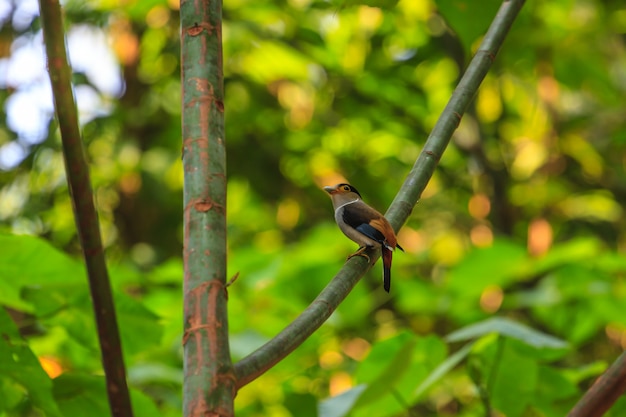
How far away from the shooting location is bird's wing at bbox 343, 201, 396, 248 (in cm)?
147

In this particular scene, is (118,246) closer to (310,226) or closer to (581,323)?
(310,226)

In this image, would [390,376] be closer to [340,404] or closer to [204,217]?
[340,404]

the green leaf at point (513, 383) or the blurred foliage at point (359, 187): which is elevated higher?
the blurred foliage at point (359, 187)

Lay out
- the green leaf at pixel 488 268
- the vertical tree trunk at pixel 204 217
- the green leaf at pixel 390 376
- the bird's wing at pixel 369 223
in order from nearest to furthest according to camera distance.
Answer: the vertical tree trunk at pixel 204 217 → the bird's wing at pixel 369 223 → the green leaf at pixel 390 376 → the green leaf at pixel 488 268

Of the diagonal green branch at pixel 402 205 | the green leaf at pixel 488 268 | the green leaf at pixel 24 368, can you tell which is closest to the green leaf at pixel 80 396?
the green leaf at pixel 24 368

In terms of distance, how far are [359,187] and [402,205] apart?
9.75ft

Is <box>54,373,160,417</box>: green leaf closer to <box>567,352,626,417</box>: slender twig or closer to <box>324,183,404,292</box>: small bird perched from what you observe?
<box>324,183,404,292</box>: small bird perched

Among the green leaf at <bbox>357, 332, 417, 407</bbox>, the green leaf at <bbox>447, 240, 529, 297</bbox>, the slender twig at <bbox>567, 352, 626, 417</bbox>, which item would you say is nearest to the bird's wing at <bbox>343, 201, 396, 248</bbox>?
the green leaf at <bbox>357, 332, 417, 407</bbox>

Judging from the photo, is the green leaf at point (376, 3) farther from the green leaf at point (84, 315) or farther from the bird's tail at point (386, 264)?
the green leaf at point (84, 315)

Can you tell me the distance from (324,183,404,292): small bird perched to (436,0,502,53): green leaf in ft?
1.41

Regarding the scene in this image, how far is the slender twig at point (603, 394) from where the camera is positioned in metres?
1.20

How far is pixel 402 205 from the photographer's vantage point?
134cm

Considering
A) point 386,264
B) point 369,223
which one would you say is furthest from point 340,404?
point 369,223

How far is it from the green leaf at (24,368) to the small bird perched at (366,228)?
2.06 ft
